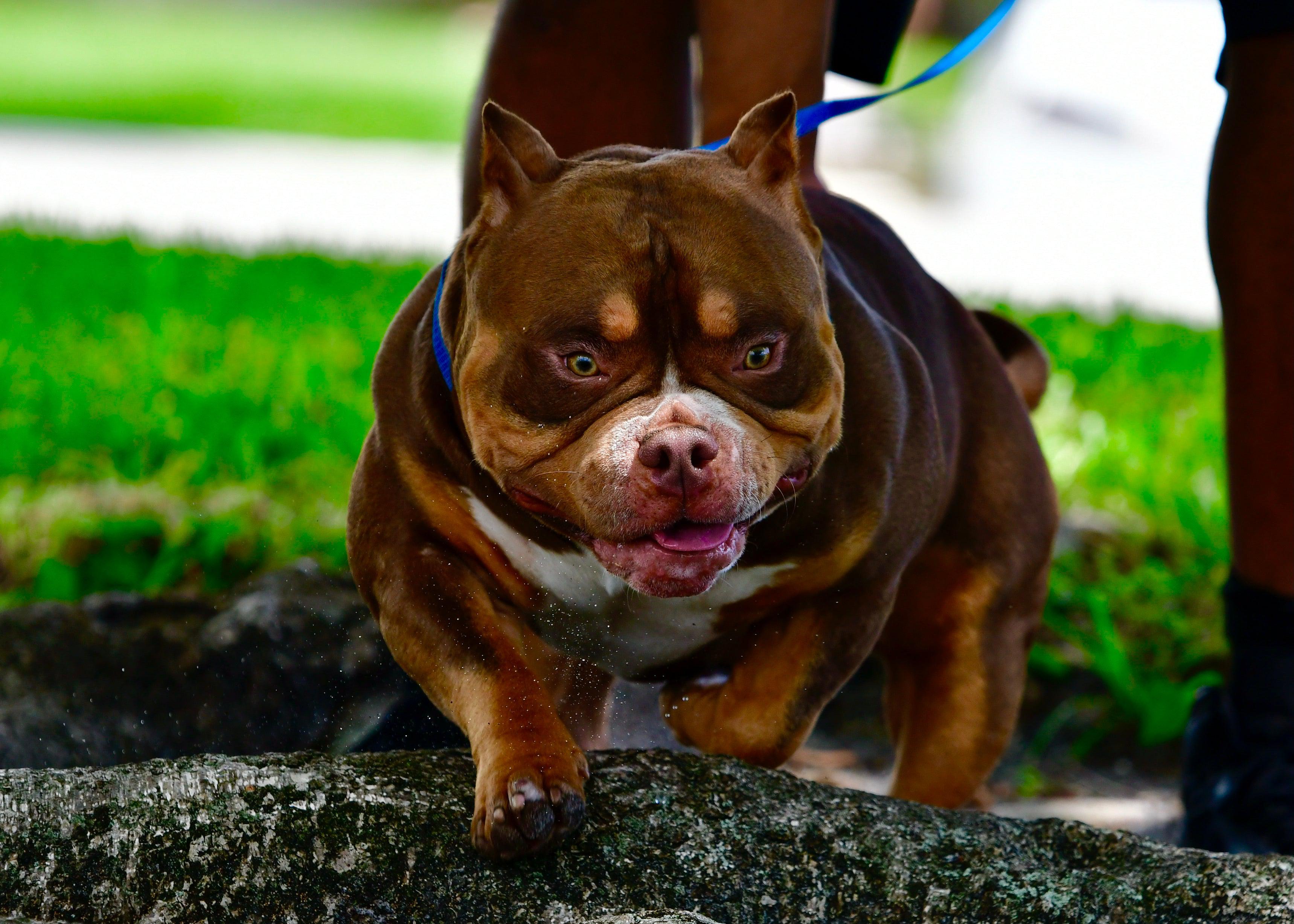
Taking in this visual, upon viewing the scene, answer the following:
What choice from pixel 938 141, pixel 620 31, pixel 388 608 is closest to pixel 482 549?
pixel 388 608

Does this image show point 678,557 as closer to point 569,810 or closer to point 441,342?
point 569,810

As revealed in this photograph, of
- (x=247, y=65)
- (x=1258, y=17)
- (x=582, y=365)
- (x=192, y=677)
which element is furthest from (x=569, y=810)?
(x=247, y=65)

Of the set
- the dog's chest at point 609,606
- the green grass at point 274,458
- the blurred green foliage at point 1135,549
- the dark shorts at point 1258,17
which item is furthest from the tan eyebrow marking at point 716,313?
the blurred green foliage at point 1135,549

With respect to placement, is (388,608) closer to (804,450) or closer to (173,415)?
(804,450)

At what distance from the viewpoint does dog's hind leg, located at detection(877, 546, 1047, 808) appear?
326cm

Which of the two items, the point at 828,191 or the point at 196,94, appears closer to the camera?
the point at 828,191

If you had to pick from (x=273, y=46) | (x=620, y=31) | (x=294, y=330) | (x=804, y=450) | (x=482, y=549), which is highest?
(x=620, y=31)

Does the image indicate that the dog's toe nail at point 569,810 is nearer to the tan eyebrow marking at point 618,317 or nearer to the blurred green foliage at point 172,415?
the tan eyebrow marking at point 618,317

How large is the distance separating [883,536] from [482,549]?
69 cm

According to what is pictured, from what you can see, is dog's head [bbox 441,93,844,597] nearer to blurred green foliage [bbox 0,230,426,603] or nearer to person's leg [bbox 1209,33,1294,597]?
person's leg [bbox 1209,33,1294,597]

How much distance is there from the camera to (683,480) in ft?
7.26

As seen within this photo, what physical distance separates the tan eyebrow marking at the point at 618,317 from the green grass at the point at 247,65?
6676 millimetres

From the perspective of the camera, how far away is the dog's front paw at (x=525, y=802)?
2209 millimetres

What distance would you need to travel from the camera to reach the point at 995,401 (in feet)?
11.1
